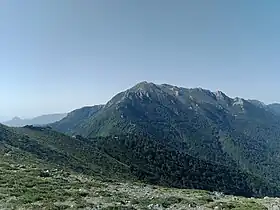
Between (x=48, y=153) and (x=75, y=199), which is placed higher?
(x=48, y=153)

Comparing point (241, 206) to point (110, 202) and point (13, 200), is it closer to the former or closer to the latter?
point (110, 202)

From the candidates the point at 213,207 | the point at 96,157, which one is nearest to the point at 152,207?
the point at 213,207

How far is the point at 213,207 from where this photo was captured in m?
28.9

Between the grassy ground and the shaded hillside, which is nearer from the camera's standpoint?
the grassy ground

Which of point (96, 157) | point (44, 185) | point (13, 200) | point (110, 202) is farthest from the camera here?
point (96, 157)

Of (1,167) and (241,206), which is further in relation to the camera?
(1,167)

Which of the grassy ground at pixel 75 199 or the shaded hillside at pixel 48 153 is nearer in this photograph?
the grassy ground at pixel 75 199

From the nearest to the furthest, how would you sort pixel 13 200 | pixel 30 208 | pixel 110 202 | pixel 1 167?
pixel 30 208 < pixel 13 200 < pixel 110 202 < pixel 1 167

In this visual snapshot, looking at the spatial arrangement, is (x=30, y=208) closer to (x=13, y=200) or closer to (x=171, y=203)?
(x=13, y=200)

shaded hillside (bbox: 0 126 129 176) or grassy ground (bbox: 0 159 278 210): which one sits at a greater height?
shaded hillside (bbox: 0 126 129 176)

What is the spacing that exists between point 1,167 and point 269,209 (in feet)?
97.4

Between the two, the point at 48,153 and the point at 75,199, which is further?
the point at 48,153

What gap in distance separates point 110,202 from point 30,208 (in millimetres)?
6216

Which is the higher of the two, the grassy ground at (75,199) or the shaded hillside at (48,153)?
the shaded hillside at (48,153)
